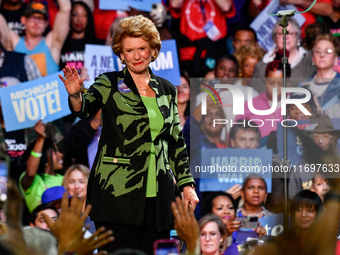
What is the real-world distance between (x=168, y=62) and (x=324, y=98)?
1.52 metres

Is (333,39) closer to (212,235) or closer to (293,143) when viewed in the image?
(293,143)

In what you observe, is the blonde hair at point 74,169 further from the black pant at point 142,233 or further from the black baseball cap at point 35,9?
the black pant at point 142,233

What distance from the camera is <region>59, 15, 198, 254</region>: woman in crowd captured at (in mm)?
2316

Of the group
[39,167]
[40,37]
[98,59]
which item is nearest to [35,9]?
[40,37]

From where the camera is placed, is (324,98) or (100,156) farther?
(324,98)

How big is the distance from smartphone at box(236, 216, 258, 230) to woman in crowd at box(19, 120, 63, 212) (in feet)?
5.61

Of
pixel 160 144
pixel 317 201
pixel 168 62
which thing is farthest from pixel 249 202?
pixel 160 144

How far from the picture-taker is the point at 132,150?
2338 millimetres

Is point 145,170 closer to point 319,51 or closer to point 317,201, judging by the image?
point 317,201

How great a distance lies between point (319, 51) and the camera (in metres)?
5.19

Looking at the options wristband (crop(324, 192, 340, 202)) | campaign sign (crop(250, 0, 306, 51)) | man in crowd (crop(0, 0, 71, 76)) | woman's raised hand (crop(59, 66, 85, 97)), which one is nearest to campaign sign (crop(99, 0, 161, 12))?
man in crowd (crop(0, 0, 71, 76))

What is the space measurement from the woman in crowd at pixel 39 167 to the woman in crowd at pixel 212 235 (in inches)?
60.0

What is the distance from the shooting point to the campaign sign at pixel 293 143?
15.8 ft

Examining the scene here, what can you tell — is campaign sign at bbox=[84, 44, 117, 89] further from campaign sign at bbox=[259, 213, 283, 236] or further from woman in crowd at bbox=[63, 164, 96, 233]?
campaign sign at bbox=[259, 213, 283, 236]
